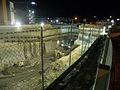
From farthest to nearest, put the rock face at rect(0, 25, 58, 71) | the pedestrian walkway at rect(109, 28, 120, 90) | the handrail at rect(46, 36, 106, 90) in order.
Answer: the rock face at rect(0, 25, 58, 71), the handrail at rect(46, 36, 106, 90), the pedestrian walkway at rect(109, 28, 120, 90)

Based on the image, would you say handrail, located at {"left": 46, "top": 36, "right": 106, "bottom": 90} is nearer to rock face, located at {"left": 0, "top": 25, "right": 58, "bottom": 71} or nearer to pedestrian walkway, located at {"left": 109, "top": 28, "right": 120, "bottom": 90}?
pedestrian walkway, located at {"left": 109, "top": 28, "right": 120, "bottom": 90}

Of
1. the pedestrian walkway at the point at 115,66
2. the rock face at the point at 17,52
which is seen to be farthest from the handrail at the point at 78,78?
the rock face at the point at 17,52

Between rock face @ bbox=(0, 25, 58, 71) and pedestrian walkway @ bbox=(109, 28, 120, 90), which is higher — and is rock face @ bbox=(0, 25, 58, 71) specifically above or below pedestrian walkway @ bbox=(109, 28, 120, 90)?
below

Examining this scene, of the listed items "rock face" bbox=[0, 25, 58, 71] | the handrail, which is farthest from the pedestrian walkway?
"rock face" bbox=[0, 25, 58, 71]

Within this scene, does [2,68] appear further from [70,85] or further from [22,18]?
[22,18]

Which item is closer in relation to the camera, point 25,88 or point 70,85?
point 70,85

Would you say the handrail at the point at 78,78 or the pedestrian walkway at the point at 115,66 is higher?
the pedestrian walkway at the point at 115,66

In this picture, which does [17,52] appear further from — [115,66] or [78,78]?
[115,66]

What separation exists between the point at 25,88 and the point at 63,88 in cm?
285

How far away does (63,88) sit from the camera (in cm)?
480

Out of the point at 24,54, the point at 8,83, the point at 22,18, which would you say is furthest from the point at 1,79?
the point at 22,18

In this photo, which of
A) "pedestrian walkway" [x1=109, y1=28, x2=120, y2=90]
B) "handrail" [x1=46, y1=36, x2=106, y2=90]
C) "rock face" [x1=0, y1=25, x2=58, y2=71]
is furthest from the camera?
"rock face" [x1=0, y1=25, x2=58, y2=71]

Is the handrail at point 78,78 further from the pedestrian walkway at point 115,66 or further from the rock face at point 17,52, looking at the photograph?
the rock face at point 17,52

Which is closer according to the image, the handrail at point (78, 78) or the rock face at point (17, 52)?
the handrail at point (78, 78)
